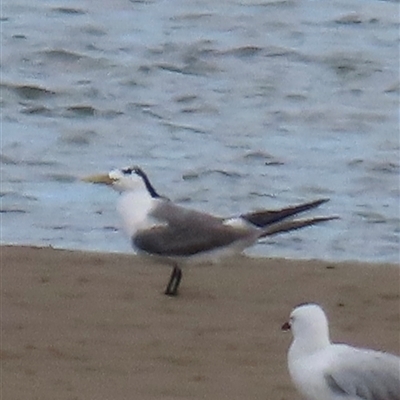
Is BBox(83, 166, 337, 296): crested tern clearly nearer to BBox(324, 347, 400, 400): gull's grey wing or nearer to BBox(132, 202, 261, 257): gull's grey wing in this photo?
BBox(132, 202, 261, 257): gull's grey wing

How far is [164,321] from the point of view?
8172mm

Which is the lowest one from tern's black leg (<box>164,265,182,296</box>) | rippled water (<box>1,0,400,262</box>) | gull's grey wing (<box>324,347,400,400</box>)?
rippled water (<box>1,0,400,262</box>)

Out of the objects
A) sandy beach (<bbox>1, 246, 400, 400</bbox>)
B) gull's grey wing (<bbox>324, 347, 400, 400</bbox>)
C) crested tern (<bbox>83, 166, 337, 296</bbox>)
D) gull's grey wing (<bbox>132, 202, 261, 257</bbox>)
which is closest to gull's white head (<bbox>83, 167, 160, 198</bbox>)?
crested tern (<bbox>83, 166, 337, 296</bbox>)

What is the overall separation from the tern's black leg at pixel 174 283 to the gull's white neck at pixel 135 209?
0.28 metres

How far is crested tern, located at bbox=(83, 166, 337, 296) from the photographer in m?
8.83

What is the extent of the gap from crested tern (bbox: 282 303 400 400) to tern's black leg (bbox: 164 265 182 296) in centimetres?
221

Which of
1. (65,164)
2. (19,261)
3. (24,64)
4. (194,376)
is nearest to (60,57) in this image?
(24,64)

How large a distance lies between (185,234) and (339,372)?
2.62 meters

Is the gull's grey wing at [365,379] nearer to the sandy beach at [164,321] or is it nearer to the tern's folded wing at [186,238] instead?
the sandy beach at [164,321]

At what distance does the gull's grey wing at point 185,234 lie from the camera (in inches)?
347

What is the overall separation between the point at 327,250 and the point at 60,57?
282 inches

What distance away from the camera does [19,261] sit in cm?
939

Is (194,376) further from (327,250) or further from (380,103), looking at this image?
(380,103)

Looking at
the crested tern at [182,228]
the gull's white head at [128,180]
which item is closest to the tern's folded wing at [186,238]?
the crested tern at [182,228]
